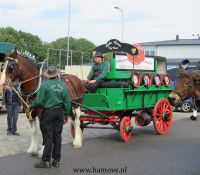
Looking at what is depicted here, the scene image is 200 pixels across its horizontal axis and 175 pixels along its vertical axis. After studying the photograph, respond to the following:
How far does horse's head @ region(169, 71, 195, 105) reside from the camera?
7.05 meters

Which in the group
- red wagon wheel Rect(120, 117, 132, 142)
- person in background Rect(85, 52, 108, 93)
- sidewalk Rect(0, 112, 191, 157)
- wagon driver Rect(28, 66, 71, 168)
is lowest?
sidewalk Rect(0, 112, 191, 157)

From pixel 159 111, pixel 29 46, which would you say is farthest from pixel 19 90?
pixel 29 46

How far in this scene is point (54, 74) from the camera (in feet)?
25.0

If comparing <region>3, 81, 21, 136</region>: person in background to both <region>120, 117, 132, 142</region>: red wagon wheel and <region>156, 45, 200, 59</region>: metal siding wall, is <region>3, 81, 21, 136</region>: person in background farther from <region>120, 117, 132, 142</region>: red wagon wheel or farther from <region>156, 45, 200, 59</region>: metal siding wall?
<region>156, 45, 200, 59</region>: metal siding wall

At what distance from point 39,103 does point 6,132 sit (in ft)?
16.7

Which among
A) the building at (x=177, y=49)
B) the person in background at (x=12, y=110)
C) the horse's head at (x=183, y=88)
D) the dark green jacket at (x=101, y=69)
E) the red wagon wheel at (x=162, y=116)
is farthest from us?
the building at (x=177, y=49)

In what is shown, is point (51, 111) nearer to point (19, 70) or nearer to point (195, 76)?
point (19, 70)

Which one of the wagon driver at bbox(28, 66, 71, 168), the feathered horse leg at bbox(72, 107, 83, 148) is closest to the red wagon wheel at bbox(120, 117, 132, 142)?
the feathered horse leg at bbox(72, 107, 83, 148)

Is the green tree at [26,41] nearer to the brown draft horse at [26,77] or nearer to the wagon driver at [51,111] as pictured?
the brown draft horse at [26,77]

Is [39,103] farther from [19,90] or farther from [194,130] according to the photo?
[194,130]

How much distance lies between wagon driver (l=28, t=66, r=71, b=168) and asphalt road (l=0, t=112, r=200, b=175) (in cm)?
29

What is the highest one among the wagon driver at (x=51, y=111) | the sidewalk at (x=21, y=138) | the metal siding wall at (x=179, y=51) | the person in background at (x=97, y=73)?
the metal siding wall at (x=179, y=51)

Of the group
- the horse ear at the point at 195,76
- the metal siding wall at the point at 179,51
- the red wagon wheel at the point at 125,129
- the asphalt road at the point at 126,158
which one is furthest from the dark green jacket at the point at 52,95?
the metal siding wall at the point at 179,51

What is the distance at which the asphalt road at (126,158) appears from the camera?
7.43 metres
